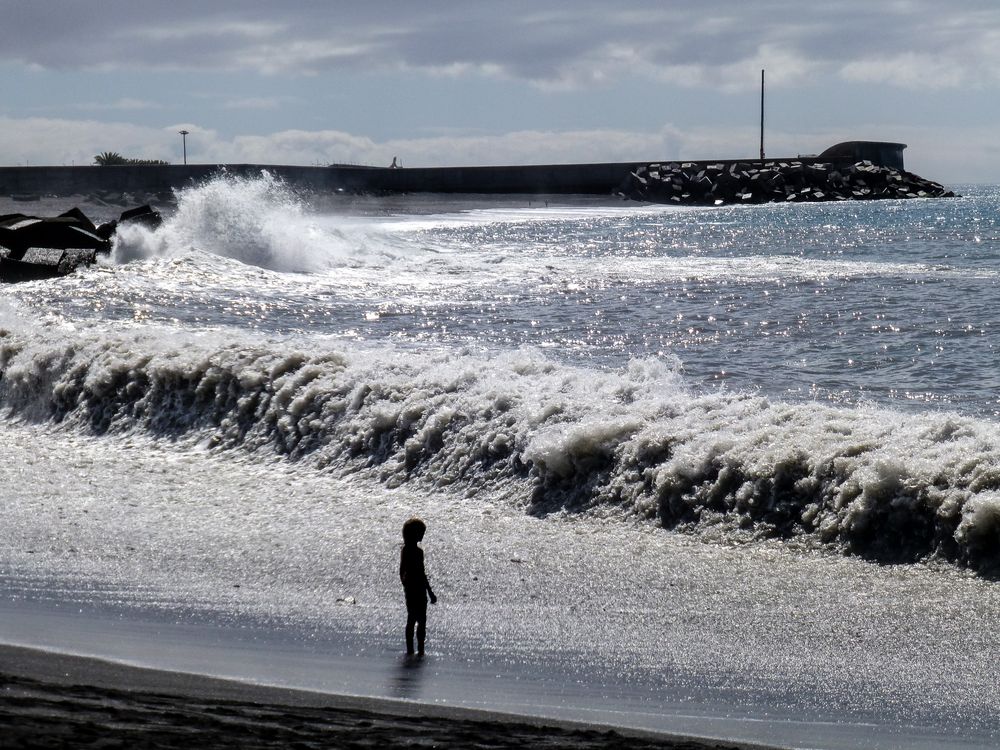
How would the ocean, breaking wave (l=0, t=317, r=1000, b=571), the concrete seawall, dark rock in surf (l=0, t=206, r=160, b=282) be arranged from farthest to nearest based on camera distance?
the concrete seawall < dark rock in surf (l=0, t=206, r=160, b=282) < breaking wave (l=0, t=317, r=1000, b=571) < the ocean

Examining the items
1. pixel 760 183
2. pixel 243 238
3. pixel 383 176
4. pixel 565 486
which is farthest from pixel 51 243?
pixel 760 183

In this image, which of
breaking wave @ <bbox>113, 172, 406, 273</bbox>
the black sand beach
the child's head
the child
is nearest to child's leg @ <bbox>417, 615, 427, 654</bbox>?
the child

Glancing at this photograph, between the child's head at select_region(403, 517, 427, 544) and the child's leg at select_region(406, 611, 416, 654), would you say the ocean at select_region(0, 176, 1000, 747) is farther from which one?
the child's head at select_region(403, 517, 427, 544)

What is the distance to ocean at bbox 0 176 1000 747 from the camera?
629 cm

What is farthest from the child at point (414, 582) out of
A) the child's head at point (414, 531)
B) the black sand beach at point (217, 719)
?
the black sand beach at point (217, 719)

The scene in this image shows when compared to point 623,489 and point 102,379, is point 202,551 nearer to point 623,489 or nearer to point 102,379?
point 623,489

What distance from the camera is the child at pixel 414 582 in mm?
6043

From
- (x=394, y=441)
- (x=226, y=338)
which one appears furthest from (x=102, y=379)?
(x=394, y=441)

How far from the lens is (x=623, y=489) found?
9.46 meters

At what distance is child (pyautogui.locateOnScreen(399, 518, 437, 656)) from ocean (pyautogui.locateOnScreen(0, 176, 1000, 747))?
190 millimetres

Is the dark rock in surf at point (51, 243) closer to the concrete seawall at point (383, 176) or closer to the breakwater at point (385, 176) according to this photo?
the breakwater at point (385, 176)

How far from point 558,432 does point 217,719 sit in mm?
6237

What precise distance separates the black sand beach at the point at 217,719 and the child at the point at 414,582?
0.83 meters

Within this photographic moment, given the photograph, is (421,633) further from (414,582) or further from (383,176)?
(383,176)
